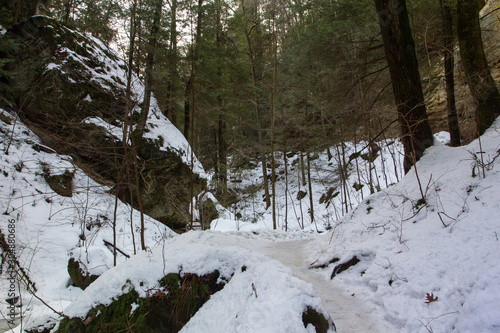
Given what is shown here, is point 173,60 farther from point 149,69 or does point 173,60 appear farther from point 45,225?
point 45,225

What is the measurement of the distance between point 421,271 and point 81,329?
12.1 ft

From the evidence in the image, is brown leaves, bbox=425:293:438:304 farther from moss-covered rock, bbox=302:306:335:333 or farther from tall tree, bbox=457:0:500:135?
tall tree, bbox=457:0:500:135

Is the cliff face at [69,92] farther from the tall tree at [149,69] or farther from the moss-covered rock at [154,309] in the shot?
the moss-covered rock at [154,309]

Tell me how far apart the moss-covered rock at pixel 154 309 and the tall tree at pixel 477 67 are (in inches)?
216

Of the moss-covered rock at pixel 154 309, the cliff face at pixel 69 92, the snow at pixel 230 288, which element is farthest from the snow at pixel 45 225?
the moss-covered rock at pixel 154 309

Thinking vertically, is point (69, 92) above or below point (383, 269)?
above

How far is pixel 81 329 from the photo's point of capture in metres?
2.69

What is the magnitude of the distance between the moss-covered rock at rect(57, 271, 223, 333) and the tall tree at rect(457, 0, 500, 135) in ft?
18.0

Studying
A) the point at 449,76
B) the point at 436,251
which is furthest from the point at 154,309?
the point at 449,76

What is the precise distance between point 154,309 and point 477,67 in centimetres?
670

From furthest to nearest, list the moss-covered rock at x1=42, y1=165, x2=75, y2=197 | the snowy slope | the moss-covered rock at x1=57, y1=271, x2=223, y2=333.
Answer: the moss-covered rock at x1=42, y1=165, x2=75, y2=197 < the moss-covered rock at x1=57, y1=271, x2=223, y2=333 < the snowy slope

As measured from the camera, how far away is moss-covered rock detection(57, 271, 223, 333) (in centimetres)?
267

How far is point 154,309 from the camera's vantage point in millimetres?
2748

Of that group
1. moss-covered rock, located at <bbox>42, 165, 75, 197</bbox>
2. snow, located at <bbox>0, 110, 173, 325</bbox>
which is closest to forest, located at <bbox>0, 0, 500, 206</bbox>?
snow, located at <bbox>0, 110, 173, 325</bbox>
